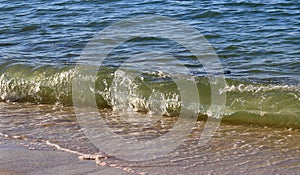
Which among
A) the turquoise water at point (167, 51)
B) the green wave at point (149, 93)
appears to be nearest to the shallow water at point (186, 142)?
the green wave at point (149, 93)

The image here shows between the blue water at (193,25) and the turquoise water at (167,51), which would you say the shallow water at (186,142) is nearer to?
the turquoise water at (167,51)

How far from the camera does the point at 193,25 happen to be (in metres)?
9.27

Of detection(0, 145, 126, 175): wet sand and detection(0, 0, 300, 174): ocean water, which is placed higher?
detection(0, 0, 300, 174): ocean water

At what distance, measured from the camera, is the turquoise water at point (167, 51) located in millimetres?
5902

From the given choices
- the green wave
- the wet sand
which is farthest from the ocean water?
the wet sand

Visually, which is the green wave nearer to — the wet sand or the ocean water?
the ocean water

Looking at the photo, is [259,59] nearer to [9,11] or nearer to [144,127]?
[144,127]

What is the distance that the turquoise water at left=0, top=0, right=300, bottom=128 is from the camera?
19.4ft

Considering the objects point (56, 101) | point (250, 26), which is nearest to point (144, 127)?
point (56, 101)

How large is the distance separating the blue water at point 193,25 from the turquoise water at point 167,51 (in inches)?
0.5

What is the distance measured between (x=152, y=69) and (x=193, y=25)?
2.47 m

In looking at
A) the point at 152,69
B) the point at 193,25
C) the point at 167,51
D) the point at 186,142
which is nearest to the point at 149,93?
the point at 152,69

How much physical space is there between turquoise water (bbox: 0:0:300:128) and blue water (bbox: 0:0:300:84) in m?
0.01

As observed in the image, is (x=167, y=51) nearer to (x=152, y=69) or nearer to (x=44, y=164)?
(x=152, y=69)
